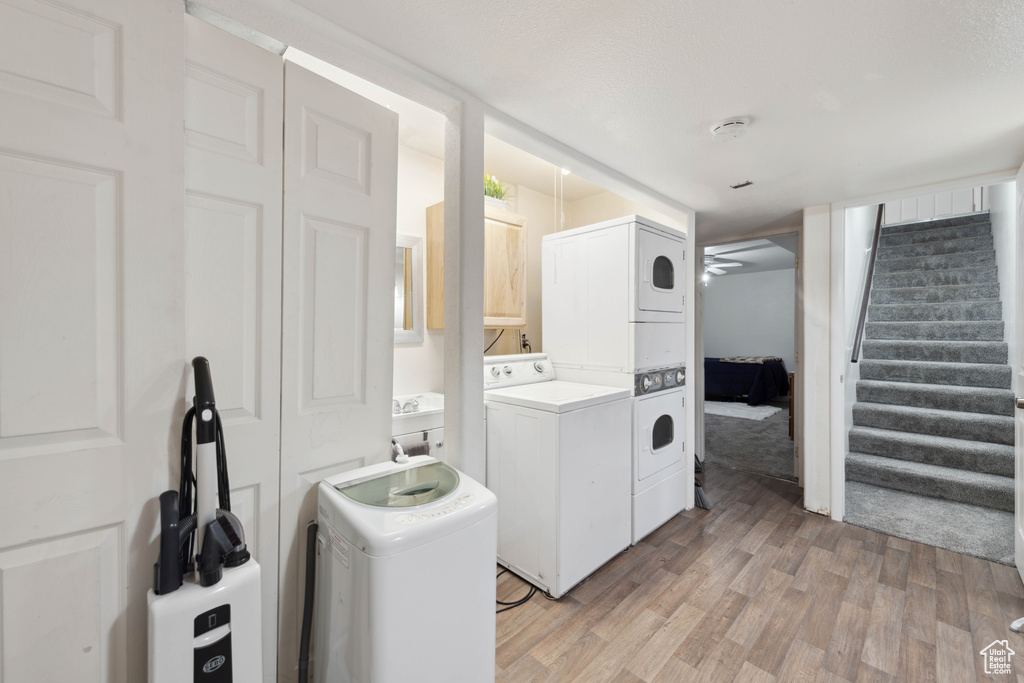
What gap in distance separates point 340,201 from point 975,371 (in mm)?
5042

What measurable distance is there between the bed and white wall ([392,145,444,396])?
19.6 ft

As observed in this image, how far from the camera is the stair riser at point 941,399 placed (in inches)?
129

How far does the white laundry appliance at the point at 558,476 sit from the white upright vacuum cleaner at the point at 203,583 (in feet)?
4.29

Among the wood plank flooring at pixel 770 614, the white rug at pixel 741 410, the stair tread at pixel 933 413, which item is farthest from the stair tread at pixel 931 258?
the wood plank flooring at pixel 770 614

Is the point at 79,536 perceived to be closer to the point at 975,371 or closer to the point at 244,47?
the point at 244,47

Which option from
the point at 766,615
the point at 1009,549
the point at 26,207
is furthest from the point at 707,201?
the point at 26,207

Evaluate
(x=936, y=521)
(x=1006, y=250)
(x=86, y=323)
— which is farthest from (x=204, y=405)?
(x=1006, y=250)

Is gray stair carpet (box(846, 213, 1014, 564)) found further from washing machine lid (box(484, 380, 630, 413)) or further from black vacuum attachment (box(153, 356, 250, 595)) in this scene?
black vacuum attachment (box(153, 356, 250, 595))

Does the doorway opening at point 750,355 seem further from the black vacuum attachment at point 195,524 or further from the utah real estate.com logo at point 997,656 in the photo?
the black vacuum attachment at point 195,524

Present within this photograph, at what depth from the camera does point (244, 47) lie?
1.19 meters

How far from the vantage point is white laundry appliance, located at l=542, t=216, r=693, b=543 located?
2.49m

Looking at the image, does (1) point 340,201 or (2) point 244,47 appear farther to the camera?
(1) point 340,201

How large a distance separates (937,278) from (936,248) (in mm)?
463

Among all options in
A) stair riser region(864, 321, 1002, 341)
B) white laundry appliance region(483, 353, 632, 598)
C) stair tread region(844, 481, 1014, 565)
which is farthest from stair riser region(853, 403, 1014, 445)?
white laundry appliance region(483, 353, 632, 598)
